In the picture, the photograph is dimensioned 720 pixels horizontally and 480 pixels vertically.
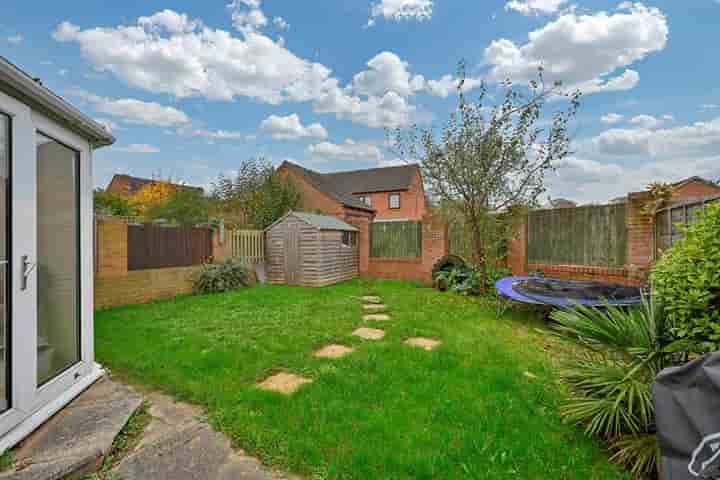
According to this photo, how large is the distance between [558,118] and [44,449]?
8911 millimetres

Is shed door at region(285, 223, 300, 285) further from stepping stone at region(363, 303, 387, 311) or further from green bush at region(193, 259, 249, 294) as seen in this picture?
stepping stone at region(363, 303, 387, 311)

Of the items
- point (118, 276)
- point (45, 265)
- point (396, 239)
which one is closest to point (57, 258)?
point (45, 265)

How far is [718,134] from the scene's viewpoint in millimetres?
5793

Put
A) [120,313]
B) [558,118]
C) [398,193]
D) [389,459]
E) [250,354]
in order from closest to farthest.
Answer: [389,459]
[250,354]
[120,313]
[558,118]
[398,193]

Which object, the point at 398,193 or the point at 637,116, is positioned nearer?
the point at 637,116

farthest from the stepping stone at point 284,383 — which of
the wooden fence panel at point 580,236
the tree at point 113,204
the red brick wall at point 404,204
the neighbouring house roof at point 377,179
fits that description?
the neighbouring house roof at point 377,179

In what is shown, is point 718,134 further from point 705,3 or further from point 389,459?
point 389,459

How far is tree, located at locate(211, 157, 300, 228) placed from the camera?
1498 cm

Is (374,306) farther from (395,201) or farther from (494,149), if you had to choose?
(395,201)

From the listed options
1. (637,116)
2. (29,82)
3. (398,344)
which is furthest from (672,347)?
(637,116)

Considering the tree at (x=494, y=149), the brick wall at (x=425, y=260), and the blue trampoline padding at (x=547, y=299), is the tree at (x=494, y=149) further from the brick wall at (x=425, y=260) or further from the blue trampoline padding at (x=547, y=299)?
the blue trampoline padding at (x=547, y=299)

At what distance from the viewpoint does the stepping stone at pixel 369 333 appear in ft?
15.7

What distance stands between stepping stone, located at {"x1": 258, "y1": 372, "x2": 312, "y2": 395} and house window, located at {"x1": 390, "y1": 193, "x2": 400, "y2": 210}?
26281mm

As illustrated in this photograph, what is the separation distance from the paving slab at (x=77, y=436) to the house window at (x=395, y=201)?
27.0 meters
